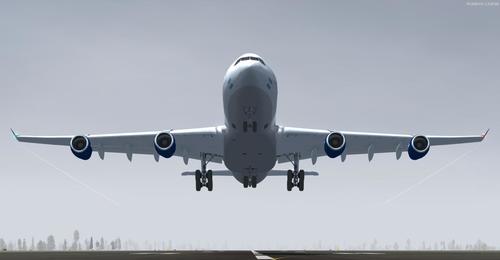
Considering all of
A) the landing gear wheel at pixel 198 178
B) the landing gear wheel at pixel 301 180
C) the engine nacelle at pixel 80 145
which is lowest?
the landing gear wheel at pixel 301 180

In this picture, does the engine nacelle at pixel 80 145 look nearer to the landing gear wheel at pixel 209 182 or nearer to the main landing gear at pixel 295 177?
the landing gear wheel at pixel 209 182

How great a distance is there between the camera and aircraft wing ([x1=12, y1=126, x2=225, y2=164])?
120 ft

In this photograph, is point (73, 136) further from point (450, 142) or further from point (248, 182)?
point (450, 142)

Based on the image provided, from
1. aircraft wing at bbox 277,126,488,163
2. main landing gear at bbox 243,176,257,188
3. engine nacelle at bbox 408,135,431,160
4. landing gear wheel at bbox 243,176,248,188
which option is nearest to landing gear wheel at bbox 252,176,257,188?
main landing gear at bbox 243,176,257,188

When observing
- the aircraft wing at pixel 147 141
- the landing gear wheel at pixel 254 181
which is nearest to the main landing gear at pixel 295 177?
the landing gear wheel at pixel 254 181

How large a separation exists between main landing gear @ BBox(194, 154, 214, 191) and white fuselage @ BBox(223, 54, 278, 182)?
5.41 meters

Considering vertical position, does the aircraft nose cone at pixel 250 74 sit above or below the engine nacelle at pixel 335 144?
above

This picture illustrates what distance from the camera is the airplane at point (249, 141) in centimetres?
3017

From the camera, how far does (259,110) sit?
100 ft

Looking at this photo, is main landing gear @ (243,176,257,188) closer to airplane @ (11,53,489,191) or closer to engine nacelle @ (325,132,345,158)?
airplane @ (11,53,489,191)

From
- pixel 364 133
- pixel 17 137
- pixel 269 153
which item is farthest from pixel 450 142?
pixel 17 137

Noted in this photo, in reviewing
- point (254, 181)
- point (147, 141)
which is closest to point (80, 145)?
point (147, 141)

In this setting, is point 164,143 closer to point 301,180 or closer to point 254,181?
point 254,181

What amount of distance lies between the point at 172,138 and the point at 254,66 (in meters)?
8.98
